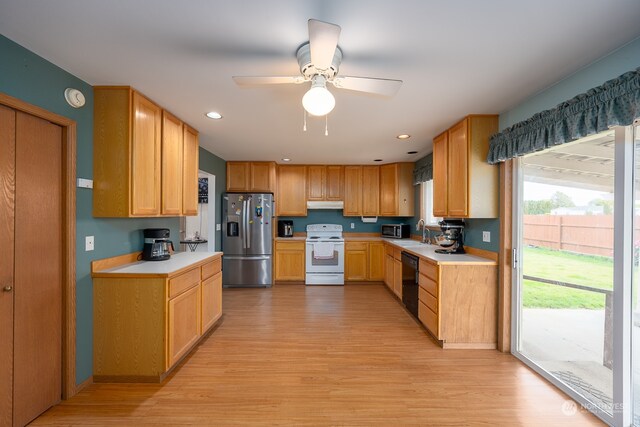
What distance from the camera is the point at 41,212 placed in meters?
1.81

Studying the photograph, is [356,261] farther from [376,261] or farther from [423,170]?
[423,170]

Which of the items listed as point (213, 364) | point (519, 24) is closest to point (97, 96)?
point (213, 364)

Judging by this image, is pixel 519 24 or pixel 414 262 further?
pixel 414 262

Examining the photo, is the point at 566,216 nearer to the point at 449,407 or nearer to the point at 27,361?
the point at 449,407

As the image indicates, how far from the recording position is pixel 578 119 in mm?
1780

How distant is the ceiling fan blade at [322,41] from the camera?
118 centimetres

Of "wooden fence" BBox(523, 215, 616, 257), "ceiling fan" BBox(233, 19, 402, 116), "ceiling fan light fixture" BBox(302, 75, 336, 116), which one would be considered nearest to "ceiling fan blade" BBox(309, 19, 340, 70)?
"ceiling fan" BBox(233, 19, 402, 116)

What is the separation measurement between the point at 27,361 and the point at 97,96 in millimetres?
1929

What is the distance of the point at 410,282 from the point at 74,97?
380cm

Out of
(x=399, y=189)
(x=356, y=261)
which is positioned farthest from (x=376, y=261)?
(x=399, y=189)

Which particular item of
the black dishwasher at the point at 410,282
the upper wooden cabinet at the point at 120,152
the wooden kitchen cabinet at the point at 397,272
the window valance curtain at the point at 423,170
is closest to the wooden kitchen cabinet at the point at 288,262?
the wooden kitchen cabinet at the point at 397,272

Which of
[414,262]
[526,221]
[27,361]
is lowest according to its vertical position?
[27,361]

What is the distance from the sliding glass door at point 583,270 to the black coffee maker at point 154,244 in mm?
3426

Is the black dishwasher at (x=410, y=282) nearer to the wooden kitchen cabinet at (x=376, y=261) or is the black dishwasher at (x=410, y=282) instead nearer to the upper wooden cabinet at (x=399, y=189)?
the wooden kitchen cabinet at (x=376, y=261)
